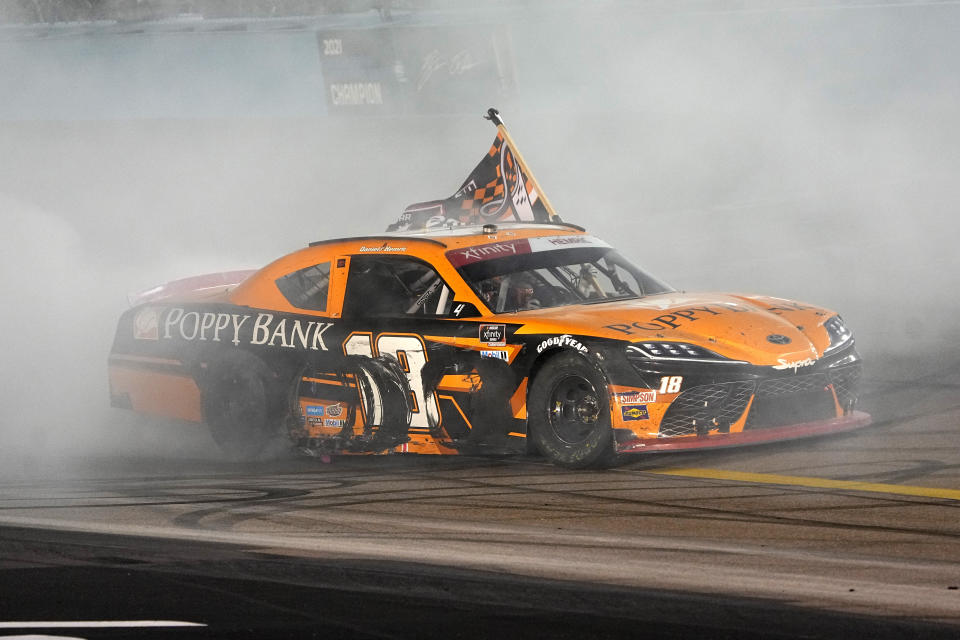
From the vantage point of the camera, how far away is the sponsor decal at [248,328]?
788 cm

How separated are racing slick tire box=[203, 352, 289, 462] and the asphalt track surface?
0.96 feet

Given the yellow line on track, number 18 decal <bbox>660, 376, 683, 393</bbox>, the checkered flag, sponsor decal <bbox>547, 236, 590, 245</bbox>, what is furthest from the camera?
the checkered flag

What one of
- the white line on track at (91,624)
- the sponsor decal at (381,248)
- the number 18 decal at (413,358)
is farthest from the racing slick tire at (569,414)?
the white line on track at (91,624)

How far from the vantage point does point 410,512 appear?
241 inches

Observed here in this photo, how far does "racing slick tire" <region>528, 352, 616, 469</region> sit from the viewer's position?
21.9ft

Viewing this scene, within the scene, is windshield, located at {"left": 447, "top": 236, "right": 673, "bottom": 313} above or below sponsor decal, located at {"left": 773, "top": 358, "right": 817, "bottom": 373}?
above

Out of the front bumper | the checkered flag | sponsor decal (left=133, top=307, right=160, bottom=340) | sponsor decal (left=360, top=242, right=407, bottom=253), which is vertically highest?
the checkered flag

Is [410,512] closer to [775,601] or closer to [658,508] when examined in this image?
[658,508]

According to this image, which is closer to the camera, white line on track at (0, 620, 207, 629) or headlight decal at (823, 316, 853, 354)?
white line on track at (0, 620, 207, 629)

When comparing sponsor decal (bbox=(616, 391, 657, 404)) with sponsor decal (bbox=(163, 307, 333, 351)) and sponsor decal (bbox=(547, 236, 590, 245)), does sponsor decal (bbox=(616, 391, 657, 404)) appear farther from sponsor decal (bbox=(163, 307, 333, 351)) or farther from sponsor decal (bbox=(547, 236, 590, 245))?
sponsor decal (bbox=(163, 307, 333, 351))

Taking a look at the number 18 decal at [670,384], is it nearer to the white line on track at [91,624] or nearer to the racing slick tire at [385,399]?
the racing slick tire at [385,399]

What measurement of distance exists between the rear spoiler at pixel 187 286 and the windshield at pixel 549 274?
216cm

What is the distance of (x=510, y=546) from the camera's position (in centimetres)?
531
